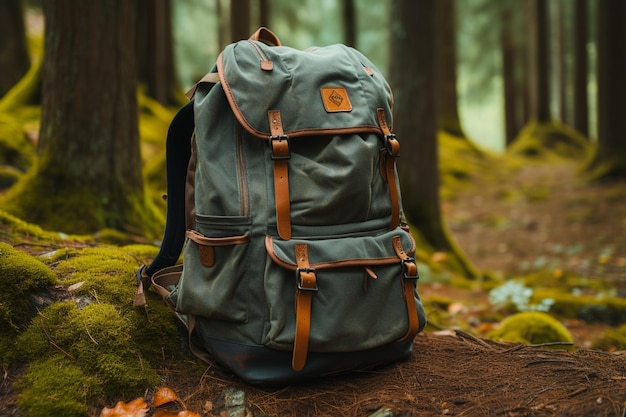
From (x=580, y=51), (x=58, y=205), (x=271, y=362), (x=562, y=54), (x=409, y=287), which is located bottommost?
(x=271, y=362)

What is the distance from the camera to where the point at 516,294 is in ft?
15.7

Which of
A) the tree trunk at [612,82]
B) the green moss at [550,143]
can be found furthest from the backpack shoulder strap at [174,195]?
the green moss at [550,143]

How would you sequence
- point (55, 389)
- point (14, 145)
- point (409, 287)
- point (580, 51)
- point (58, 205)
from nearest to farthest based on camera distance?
point (55, 389) < point (409, 287) < point (58, 205) < point (14, 145) < point (580, 51)

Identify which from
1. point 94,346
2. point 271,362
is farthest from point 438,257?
point 94,346

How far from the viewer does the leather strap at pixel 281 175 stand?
2307mm

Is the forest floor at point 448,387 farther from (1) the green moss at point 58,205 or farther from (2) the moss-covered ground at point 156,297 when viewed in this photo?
(1) the green moss at point 58,205

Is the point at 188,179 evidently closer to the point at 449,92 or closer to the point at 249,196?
the point at 249,196

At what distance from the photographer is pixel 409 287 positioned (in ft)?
8.36

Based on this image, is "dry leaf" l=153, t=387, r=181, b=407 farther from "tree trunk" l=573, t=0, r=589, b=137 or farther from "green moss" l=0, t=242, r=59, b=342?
"tree trunk" l=573, t=0, r=589, b=137

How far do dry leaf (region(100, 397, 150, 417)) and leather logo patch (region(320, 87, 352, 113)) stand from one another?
145 cm

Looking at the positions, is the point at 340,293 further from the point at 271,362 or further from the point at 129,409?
the point at 129,409

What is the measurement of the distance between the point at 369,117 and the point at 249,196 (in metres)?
0.68

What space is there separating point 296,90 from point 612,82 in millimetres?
9273

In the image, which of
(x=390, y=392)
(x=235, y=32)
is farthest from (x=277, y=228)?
(x=235, y=32)
